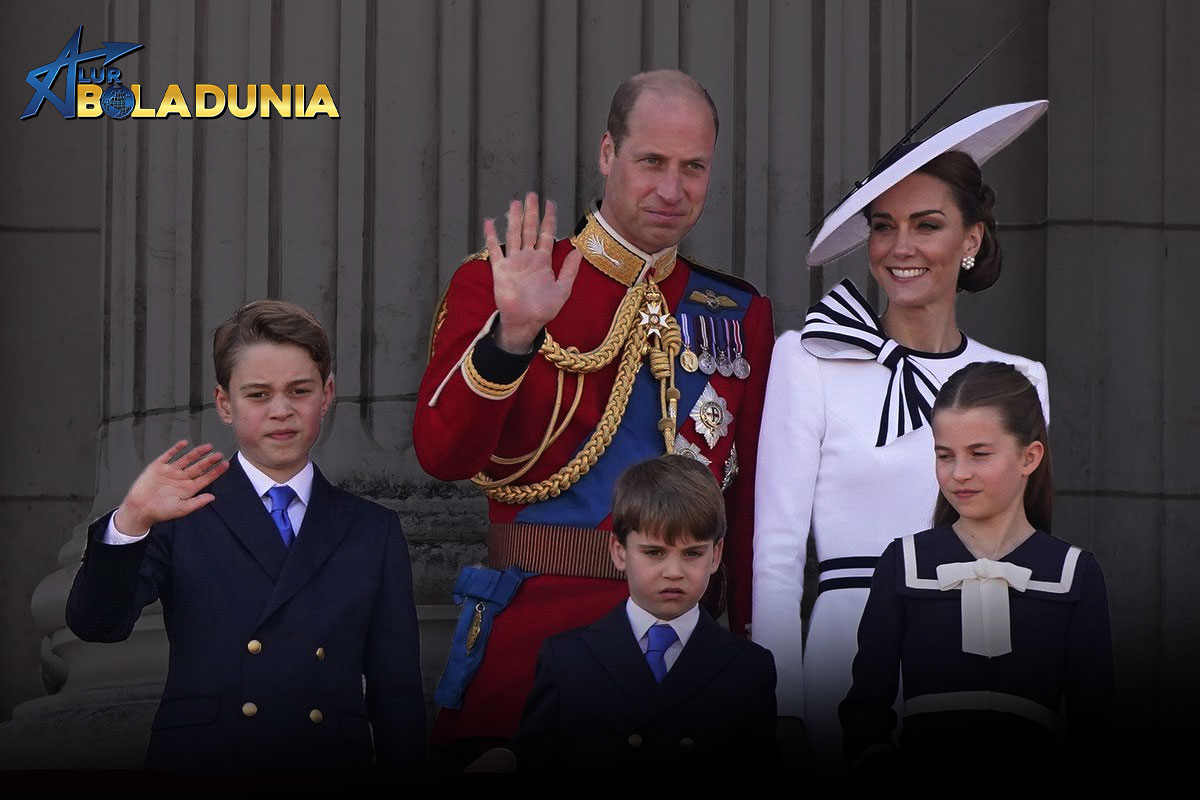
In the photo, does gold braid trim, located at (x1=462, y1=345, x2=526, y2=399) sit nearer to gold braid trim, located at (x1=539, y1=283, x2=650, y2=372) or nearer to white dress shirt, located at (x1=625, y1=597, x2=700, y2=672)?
gold braid trim, located at (x1=539, y1=283, x2=650, y2=372)

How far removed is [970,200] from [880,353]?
358 millimetres

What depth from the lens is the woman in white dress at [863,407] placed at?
4.05 meters

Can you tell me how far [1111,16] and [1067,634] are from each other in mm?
3450

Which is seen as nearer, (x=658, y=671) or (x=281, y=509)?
(x=658, y=671)

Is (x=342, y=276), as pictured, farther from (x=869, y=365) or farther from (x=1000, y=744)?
(x=1000, y=744)

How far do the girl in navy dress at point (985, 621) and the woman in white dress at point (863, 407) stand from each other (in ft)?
0.72

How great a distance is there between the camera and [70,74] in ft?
19.9

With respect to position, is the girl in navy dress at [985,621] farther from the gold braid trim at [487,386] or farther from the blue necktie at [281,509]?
the blue necktie at [281,509]

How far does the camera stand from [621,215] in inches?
171

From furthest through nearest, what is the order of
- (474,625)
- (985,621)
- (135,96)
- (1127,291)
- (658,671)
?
(1127,291) < (135,96) < (474,625) < (658,671) < (985,621)

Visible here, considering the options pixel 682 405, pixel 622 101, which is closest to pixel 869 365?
pixel 682 405

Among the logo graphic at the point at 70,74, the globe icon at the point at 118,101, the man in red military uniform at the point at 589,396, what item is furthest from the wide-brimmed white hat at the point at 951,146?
the logo graphic at the point at 70,74

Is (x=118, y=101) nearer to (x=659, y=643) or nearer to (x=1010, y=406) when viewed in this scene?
(x=659, y=643)

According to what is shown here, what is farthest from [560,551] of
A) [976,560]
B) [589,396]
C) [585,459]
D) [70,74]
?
[70,74]
